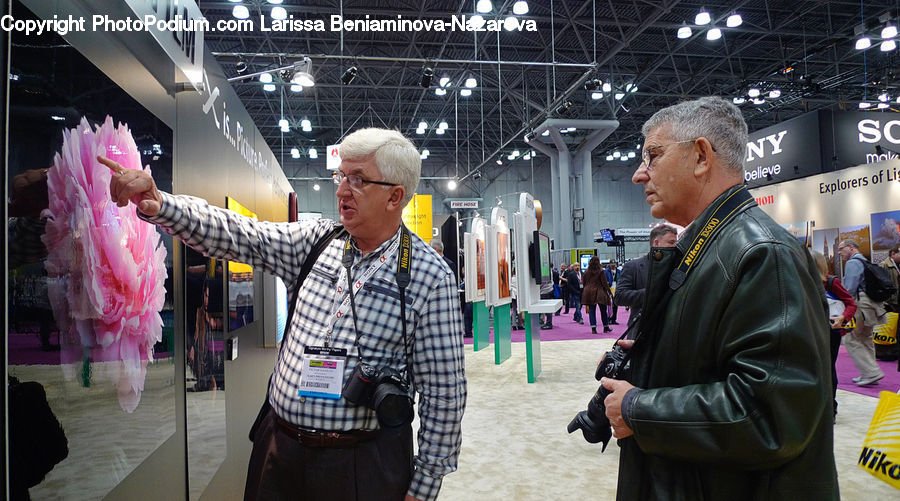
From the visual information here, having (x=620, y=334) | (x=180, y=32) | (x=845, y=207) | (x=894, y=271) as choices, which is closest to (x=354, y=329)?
(x=180, y=32)

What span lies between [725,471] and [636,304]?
11.5ft

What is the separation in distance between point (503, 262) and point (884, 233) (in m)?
6.87

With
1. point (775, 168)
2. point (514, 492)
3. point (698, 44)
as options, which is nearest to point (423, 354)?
point (514, 492)

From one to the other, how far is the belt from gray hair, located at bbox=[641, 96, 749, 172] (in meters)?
1.12

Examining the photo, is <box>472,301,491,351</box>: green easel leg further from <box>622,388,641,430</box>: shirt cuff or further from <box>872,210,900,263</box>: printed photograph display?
<box>872,210,900,263</box>: printed photograph display

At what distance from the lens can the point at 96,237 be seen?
124 cm

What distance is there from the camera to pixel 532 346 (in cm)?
675

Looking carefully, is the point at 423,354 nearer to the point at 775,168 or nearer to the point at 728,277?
the point at 728,277

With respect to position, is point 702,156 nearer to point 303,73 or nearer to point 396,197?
point 396,197

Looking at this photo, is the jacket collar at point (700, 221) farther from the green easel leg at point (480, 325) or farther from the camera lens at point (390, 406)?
the green easel leg at point (480, 325)

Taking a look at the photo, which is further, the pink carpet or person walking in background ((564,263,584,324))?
person walking in background ((564,263,584,324))

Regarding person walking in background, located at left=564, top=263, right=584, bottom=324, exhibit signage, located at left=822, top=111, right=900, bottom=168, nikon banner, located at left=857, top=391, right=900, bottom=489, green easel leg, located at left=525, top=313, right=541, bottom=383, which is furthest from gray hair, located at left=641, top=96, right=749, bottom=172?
person walking in background, located at left=564, top=263, right=584, bottom=324

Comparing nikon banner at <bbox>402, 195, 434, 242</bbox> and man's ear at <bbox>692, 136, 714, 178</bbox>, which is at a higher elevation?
nikon banner at <bbox>402, 195, 434, 242</bbox>

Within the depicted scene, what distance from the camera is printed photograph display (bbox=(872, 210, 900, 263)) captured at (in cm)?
894
